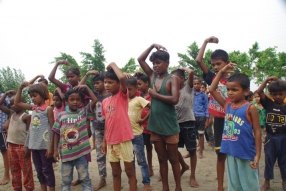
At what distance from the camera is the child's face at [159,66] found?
3.41 meters

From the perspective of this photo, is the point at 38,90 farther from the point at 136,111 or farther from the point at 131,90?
the point at 136,111

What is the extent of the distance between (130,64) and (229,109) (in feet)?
81.7

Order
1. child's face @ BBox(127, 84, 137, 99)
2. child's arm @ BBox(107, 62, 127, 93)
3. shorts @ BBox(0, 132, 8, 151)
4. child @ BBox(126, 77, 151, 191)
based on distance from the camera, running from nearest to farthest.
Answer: child's arm @ BBox(107, 62, 127, 93) → child @ BBox(126, 77, 151, 191) → child's face @ BBox(127, 84, 137, 99) → shorts @ BBox(0, 132, 8, 151)

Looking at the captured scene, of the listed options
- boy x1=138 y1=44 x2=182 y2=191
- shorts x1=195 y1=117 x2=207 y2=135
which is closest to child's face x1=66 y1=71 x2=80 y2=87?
boy x1=138 y1=44 x2=182 y2=191

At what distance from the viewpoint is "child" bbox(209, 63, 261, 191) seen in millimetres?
2629

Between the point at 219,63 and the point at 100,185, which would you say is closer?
the point at 219,63

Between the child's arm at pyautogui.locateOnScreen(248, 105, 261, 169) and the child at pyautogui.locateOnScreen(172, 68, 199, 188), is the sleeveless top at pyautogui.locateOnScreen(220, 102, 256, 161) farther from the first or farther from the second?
the child at pyautogui.locateOnScreen(172, 68, 199, 188)

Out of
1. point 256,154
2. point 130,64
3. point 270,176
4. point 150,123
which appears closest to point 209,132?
point 270,176

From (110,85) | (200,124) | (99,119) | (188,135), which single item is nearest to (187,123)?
(188,135)

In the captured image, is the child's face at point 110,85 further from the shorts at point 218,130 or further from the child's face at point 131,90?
the shorts at point 218,130

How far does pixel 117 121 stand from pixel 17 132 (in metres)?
2.01

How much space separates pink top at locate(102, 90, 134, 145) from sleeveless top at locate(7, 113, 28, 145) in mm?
1734

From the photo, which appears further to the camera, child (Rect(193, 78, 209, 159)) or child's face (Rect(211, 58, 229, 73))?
child (Rect(193, 78, 209, 159))

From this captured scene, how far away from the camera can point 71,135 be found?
132 inches
